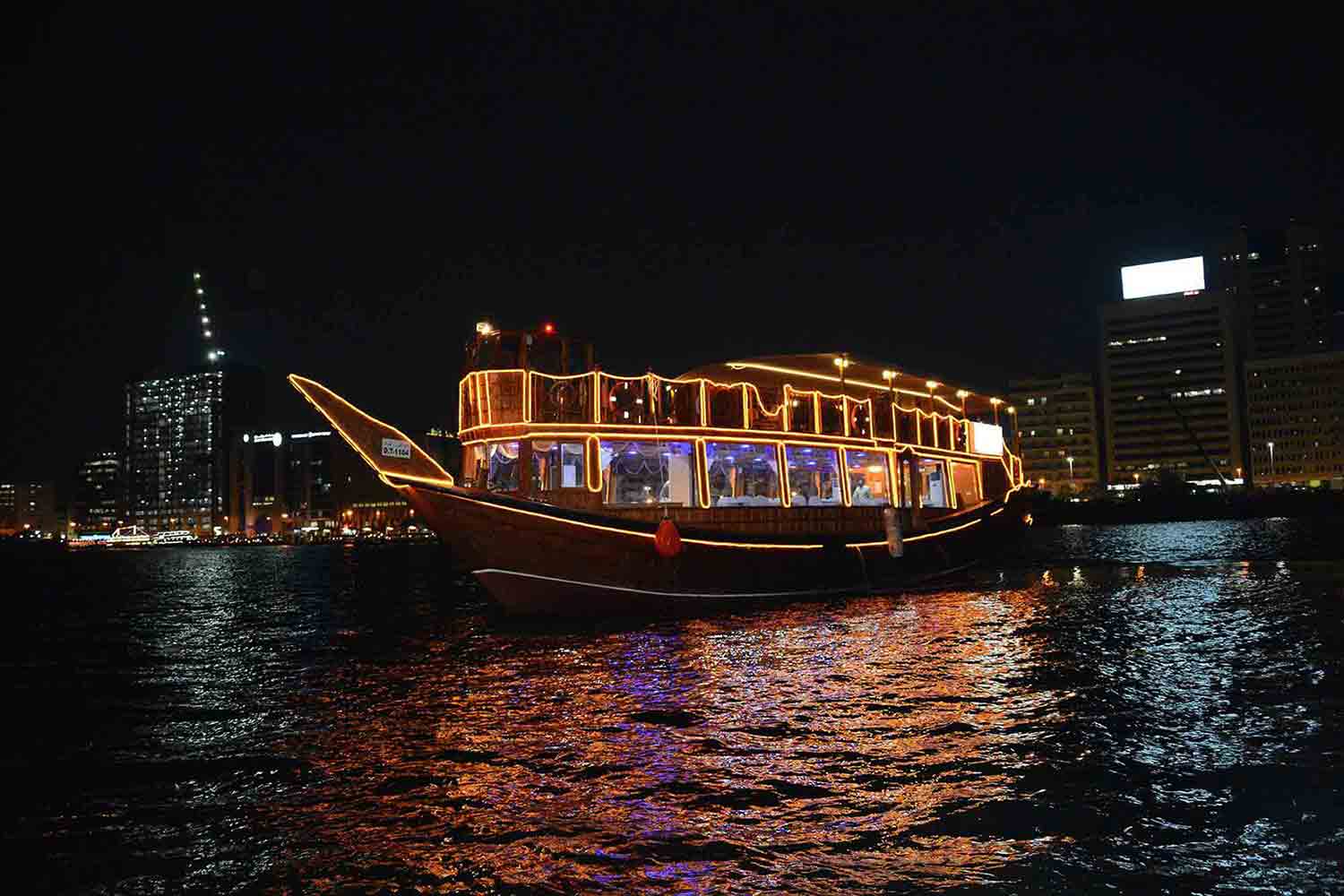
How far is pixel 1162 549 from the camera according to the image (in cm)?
4975

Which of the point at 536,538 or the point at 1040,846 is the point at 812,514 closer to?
the point at 536,538

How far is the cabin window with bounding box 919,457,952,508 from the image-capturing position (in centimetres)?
3177

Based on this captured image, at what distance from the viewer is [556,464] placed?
813 inches

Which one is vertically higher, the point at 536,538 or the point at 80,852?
the point at 536,538

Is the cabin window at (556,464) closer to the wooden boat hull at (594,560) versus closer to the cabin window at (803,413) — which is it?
the wooden boat hull at (594,560)

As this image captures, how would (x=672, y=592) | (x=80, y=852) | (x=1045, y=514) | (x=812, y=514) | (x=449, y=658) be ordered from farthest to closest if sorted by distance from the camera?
(x=1045, y=514), (x=812, y=514), (x=672, y=592), (x=449, y=658), (x=80, y=852)

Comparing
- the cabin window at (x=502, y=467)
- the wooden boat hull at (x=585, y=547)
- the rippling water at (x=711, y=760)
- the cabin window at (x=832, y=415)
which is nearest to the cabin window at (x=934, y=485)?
the cabin window at (x=832, y=415)

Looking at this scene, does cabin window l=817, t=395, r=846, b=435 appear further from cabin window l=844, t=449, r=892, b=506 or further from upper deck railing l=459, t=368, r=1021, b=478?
cabin window l=844, t=449, r=892, b=506

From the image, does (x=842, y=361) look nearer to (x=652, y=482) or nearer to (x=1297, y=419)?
(x=652, y=482)

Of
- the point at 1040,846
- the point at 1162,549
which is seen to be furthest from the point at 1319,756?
the point at 1162,549

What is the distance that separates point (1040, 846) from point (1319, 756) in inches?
154

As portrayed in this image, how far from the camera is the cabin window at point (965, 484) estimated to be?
3325cm

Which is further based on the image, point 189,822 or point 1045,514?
point 1045,514

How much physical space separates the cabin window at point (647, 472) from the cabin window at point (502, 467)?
6.13ft
